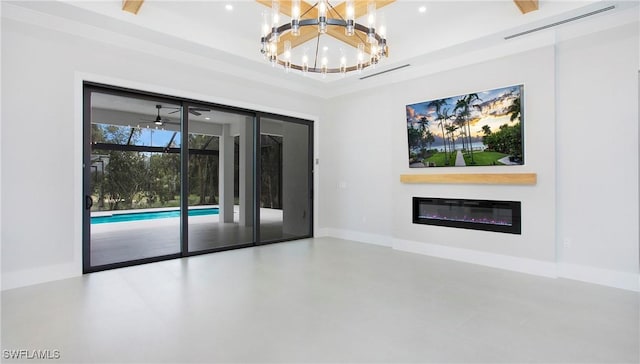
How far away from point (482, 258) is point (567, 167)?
5.85 feet

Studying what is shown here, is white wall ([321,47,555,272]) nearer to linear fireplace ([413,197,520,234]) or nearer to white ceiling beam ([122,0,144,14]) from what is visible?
linear fireplace ([413,197,520,234])

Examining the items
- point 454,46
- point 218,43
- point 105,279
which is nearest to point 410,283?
point 454,46

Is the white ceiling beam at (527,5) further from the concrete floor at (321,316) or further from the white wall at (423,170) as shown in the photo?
the concrete floor at (321,316)

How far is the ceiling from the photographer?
4148mm

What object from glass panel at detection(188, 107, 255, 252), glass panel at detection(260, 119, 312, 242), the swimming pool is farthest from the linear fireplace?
the swimming pool

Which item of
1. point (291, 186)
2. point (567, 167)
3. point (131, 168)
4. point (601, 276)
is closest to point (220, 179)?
point (291, 186)

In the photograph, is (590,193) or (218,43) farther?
(218,43)

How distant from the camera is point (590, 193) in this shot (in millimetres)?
4363

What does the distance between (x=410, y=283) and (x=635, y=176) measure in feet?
10.0

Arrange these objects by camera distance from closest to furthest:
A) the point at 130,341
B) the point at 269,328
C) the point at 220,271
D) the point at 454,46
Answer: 1. the point at 130,341
2. the point at 269,328
3. the point at 220,271
4. the point at 454,46

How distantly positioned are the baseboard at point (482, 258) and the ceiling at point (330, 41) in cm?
313

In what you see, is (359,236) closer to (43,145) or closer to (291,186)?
(291,186)

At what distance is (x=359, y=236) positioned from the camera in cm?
712

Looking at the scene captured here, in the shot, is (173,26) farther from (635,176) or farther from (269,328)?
(635,176)
